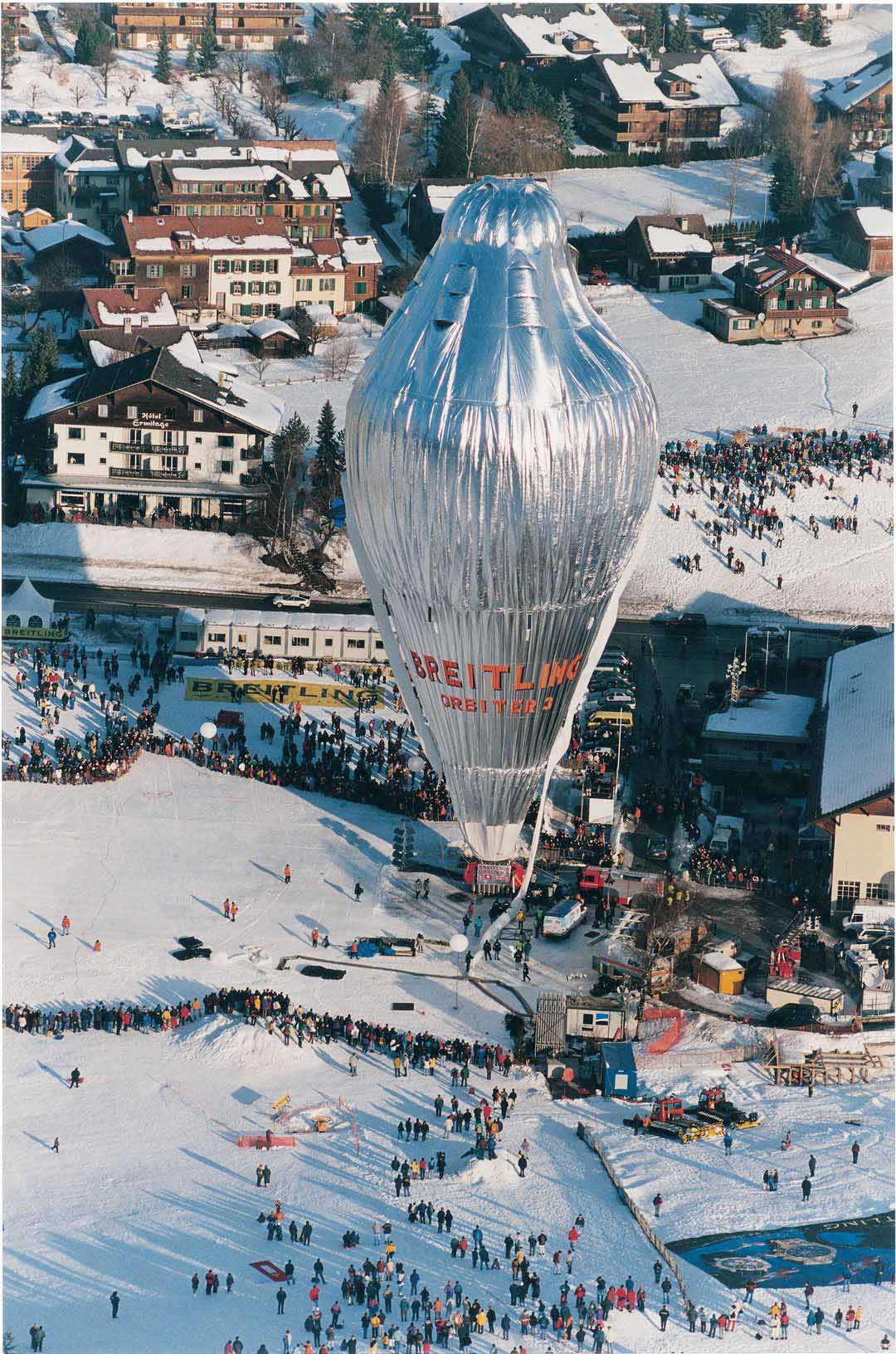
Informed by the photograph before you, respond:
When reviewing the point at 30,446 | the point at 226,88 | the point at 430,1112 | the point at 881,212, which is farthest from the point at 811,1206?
the point at 226,88

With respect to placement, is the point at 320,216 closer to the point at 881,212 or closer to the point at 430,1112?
the point at 881,212

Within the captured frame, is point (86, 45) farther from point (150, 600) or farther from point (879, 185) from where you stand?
point (150, 600)

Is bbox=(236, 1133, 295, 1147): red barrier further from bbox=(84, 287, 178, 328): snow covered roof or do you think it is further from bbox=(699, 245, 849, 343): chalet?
bbox=(699, 245, 849, 343): chalet

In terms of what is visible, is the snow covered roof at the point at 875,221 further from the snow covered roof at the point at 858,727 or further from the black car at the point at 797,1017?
the black car at the point at 797,1017

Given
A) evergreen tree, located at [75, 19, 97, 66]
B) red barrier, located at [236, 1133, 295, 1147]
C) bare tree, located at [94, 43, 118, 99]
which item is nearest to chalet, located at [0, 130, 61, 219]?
bare tree, located at [94, 43, 118, 99]

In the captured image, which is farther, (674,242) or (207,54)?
(207,54)

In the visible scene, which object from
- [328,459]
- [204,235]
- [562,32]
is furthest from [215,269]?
[562,32]
